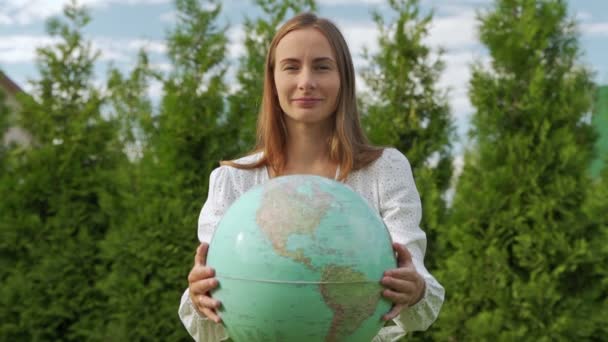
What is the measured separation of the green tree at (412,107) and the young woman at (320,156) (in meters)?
3.33

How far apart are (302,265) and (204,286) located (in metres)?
0.42

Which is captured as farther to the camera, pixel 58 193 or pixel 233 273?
pixel 58 193

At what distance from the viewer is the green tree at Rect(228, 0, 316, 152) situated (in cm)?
688

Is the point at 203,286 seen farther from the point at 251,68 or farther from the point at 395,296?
the point at 251,68

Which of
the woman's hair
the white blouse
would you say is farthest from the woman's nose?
the white blouse

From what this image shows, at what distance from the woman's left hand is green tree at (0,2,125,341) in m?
5.22

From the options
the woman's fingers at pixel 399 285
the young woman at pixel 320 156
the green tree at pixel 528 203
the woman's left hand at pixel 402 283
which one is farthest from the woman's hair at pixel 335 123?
the green tree at pixel 528 203

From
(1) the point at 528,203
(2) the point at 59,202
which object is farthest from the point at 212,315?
(2) the point at 59,202

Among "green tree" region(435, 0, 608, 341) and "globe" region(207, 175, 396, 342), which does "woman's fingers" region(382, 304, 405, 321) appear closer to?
"globe" region(207, 175, 396, 342)

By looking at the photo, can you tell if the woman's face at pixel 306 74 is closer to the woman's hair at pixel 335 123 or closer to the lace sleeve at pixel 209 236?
the woman's hair at pixel 335 123

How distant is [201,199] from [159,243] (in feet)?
1.91

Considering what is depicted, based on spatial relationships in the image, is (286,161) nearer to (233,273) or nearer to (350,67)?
(350,67)

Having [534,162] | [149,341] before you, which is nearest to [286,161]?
[534,162]

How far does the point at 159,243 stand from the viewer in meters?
6.87
